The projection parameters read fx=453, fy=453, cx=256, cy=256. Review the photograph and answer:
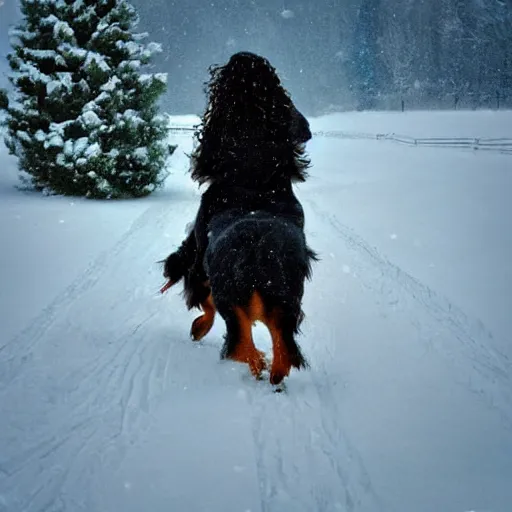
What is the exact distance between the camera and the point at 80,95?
1379 centimetres

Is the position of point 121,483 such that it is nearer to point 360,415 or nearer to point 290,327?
point 290,327

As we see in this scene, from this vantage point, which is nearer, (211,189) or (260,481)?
(260,481)

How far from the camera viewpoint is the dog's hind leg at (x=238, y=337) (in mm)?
2957

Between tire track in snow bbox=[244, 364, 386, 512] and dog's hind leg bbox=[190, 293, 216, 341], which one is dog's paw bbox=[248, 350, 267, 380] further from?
dog's hind leg bbox=[190, 293, 216, 341]

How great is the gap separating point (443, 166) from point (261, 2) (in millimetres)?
94719

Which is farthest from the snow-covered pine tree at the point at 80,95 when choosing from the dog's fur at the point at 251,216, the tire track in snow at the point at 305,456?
the tire track in snow at the point at 305,456

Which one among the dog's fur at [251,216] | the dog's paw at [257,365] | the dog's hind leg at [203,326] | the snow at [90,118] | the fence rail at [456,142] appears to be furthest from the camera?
the fence rail at [456,142]

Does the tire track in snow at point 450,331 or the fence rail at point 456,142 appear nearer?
the tire track in snow at point 450,331

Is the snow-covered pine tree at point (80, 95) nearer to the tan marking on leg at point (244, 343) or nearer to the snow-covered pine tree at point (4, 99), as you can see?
the snow-covered pine tree at point (4, 99)

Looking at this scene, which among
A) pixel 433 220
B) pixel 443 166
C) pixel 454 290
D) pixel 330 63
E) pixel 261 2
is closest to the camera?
pixel 454 290

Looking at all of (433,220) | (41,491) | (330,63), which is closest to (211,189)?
(41,491)

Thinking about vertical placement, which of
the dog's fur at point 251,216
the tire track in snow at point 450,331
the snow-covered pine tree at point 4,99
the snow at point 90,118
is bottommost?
the tire track in snow at point 450,331

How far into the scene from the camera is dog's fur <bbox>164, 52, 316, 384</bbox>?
9.51 feet

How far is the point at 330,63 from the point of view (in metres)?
75.5
